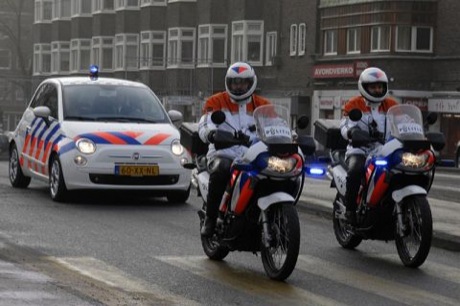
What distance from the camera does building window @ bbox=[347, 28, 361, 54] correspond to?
52.6 meters

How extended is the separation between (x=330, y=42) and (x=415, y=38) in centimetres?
551

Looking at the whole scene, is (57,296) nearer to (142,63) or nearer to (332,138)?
(332,138)

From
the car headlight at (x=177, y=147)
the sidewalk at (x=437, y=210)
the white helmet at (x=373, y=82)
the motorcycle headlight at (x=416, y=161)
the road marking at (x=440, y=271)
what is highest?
the white helmet at (x=373, y=82)

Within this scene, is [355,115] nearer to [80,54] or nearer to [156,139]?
[156,139]

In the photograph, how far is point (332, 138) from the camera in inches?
509

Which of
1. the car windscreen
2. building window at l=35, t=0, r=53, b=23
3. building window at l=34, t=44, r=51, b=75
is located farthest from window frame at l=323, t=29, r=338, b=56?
the car windscreen

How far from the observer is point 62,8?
267 ft

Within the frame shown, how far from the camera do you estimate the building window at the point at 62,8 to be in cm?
8100

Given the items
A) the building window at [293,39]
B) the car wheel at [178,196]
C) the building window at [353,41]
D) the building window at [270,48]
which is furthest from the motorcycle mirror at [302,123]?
the building window at [270,48]

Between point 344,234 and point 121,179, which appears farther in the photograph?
point 121,179

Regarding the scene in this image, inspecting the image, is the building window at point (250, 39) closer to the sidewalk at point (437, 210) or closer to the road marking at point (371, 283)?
the sidewalk at point (437, 210)

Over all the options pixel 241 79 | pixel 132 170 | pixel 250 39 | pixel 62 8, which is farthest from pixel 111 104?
pixel 62 8

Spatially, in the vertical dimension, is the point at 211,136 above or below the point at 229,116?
below

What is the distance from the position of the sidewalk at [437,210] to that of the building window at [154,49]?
45.2 meters
